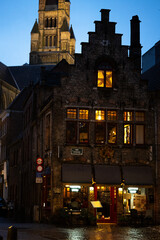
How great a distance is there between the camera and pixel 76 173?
82.6 feet

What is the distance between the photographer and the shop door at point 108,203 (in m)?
25.8

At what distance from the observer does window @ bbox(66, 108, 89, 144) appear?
26.2m

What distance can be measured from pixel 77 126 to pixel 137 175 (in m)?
4.27

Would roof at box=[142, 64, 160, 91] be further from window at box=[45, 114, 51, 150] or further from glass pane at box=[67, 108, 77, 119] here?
window at box=[45, 114, 51, 150]

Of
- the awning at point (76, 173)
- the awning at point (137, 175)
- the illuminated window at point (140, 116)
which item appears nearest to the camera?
the awning at point (76, 173)

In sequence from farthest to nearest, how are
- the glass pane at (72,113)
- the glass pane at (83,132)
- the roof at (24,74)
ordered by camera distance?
the roof at (24,74), the glass pane at (72,113), the glass pane at (83,132)

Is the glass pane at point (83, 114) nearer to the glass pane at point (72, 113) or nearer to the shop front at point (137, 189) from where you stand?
the glass pane at point (72, 113)

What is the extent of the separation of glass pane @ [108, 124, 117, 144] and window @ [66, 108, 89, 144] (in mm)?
1277

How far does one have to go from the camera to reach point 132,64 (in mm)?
27406

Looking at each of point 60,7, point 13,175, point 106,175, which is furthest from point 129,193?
point 60,7

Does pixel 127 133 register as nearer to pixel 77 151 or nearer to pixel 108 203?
pixel 77 151

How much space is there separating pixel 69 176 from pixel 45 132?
171 inches

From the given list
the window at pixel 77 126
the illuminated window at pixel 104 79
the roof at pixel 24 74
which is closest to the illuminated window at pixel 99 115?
the window at pixel 77 126

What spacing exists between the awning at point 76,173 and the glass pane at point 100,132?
180 cm
